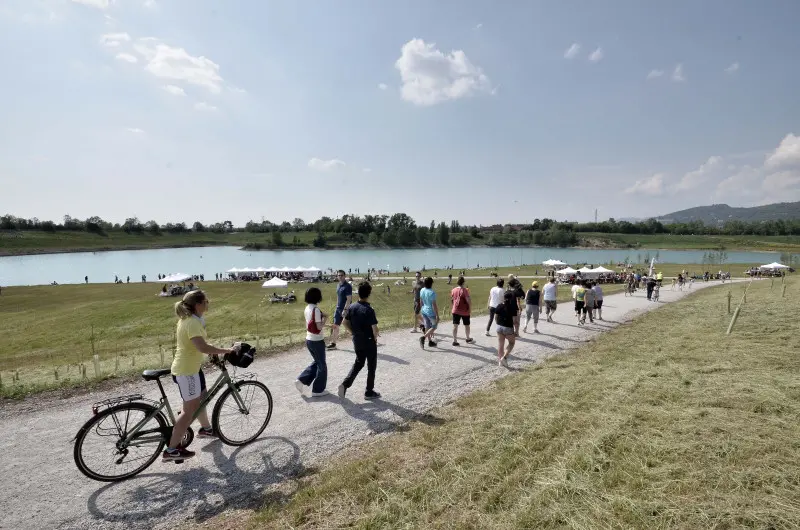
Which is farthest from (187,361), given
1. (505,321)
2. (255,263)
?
(255,263)

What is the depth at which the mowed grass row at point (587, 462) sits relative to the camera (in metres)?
3.68

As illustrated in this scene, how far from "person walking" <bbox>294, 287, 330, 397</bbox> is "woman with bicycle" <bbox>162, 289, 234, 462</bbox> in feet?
6.90

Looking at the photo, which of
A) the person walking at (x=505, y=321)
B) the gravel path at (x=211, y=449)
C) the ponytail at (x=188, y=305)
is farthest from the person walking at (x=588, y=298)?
the ponytail at (x=188, y=305)

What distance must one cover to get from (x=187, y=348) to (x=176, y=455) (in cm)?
140

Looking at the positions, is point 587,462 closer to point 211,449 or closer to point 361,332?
point 361,332

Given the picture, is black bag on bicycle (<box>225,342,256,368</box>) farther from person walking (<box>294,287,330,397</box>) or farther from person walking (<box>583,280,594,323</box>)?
person walking (<box>583,280,594,323</box>)

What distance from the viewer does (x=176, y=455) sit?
16.3 ft

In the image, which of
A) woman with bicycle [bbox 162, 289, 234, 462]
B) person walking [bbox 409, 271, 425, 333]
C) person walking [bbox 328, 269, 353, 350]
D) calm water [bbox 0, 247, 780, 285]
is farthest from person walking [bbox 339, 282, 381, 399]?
calm water [bbox 0, 247, 780, 285]

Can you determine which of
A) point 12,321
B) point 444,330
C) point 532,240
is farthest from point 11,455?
point 532,240

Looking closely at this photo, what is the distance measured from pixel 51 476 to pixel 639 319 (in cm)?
1858

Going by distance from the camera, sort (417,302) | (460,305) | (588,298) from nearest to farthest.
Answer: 1. (460,305)
2. (417,302)
3. (588,298)

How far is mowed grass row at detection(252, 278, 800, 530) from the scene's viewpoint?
3682mm

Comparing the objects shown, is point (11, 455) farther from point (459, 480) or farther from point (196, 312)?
point (459, 480)

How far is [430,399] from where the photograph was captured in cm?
730
